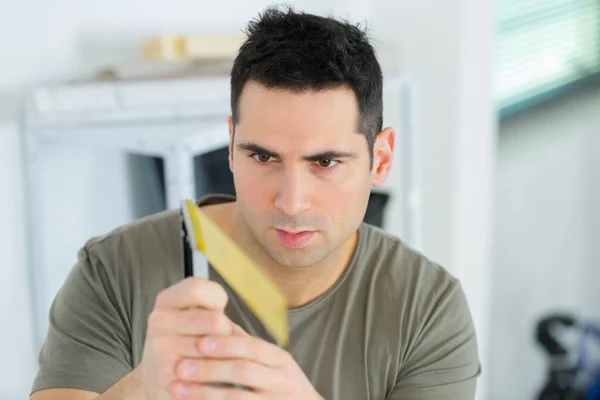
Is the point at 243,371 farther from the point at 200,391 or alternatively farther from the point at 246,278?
the point at 246,278

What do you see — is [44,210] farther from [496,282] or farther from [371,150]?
[496,282]

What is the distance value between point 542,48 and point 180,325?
6.50 feet

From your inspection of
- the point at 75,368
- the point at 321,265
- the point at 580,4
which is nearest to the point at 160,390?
the point at 75,368

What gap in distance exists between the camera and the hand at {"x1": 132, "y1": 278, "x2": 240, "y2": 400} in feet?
2.09

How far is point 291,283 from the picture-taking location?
1048 mm

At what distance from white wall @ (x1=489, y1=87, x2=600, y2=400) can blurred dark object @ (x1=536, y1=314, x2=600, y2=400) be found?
0.14 metres

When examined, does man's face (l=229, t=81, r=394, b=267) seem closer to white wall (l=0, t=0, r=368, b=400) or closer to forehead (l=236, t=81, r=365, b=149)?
forehead (l=236, t=81, r=365, b=149)

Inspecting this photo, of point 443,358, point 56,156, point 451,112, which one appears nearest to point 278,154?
point 443,358

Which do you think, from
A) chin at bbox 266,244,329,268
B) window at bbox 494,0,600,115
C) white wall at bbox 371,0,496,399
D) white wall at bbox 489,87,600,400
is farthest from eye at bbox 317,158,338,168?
white wall at bbox 489,87,600,400

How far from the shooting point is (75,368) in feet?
3.06

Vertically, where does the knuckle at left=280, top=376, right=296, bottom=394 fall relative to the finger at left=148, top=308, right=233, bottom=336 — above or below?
below

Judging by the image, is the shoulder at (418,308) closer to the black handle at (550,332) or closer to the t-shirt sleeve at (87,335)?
the t-shirt sleeve at (87,335)

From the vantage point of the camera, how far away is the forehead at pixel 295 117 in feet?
2.78

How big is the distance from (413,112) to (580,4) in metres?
0.87
